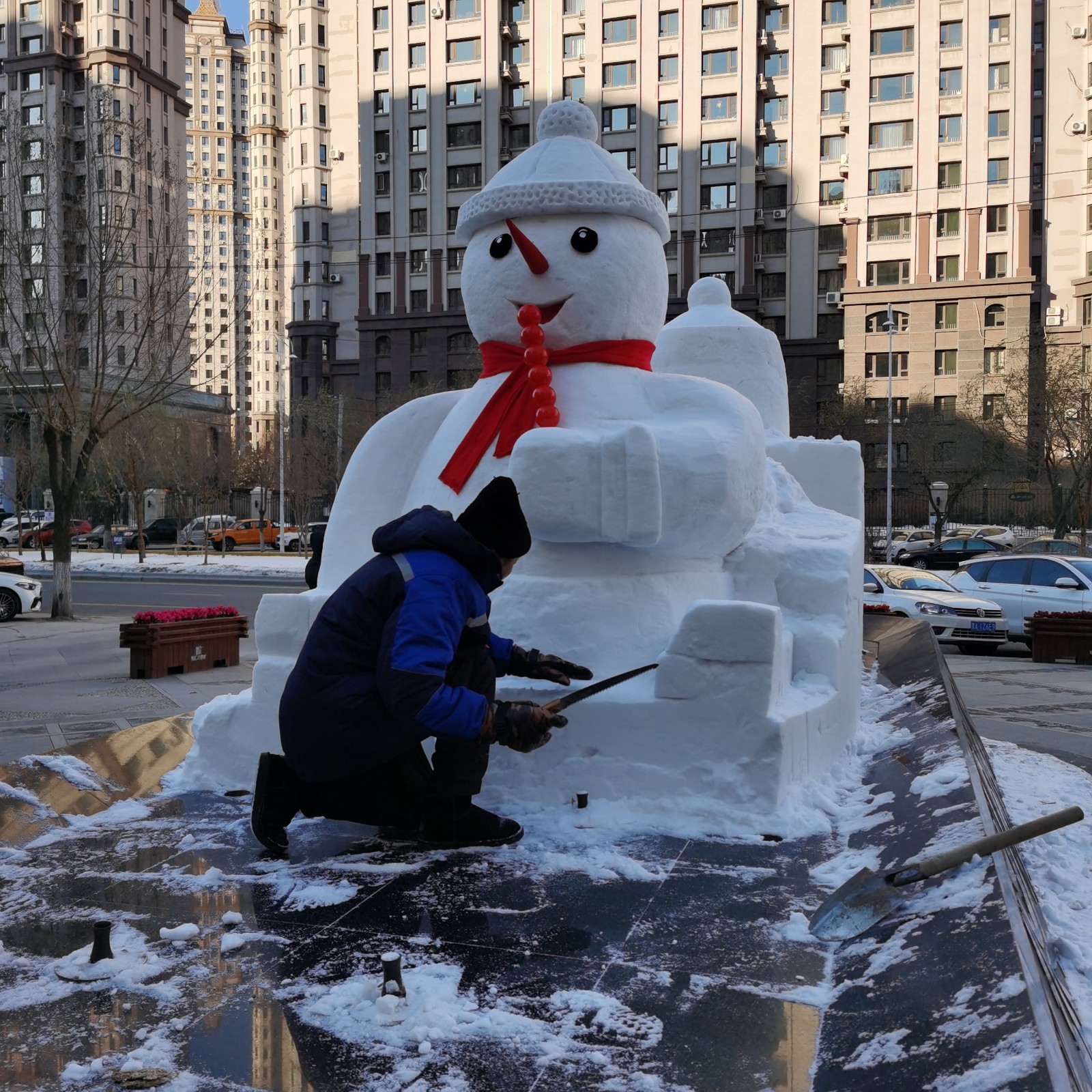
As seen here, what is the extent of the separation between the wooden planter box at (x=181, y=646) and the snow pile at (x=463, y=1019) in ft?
27.4

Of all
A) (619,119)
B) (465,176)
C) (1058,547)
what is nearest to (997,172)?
(619,119)

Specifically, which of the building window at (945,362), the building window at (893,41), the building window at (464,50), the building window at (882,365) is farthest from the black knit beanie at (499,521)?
the building window at (464,50)

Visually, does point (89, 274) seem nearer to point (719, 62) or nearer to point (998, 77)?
point (719, 62)

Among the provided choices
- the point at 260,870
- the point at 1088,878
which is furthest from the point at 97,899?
the point at 1088,878

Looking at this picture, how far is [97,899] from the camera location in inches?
136

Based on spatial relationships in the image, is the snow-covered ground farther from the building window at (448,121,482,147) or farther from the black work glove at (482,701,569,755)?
the building window at (448,121,482,147)

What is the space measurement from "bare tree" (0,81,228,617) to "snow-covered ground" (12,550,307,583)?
26.8ft

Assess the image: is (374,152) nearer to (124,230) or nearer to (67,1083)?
(124,230)

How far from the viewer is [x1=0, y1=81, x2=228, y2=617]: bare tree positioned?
14.4m

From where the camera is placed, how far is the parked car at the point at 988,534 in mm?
30594

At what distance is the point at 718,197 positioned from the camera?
140 ft

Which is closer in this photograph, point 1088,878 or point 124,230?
point 1088,878

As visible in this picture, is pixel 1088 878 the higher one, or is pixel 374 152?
pixel 374 152

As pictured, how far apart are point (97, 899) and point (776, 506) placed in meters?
3.90
